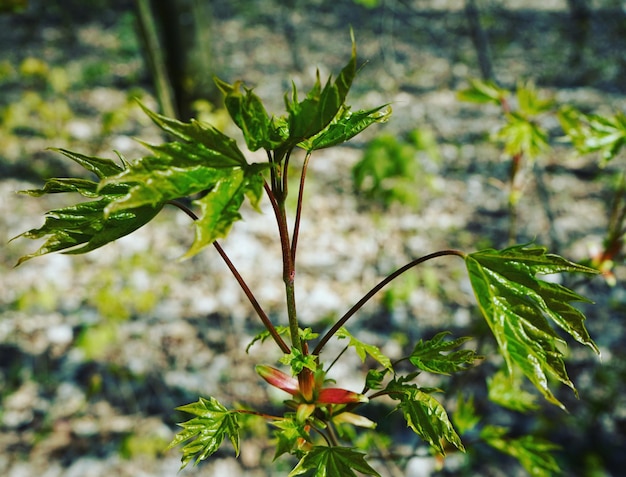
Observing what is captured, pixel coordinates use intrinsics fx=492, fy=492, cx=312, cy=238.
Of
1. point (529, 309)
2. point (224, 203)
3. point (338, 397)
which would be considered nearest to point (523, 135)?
point (529, 309)

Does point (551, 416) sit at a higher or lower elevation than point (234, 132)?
lower

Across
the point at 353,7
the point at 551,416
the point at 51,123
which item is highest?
the point at 353,7

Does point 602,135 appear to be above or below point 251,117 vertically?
below

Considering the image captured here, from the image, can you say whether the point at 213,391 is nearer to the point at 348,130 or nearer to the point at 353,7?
the point at 348,130

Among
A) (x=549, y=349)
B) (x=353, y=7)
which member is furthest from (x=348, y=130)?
(x=353, y=7)

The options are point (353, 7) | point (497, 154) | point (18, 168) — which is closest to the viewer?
point (18, 168)

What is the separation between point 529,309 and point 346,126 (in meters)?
0.40

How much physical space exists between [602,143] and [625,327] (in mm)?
2130

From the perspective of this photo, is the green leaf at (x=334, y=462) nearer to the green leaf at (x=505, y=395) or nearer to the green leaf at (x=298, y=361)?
the green leaf at (x=298, y=361)

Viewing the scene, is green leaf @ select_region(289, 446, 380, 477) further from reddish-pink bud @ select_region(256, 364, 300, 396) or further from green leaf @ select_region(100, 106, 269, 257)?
green leaf @ select_region(100, 106, 269, 257)

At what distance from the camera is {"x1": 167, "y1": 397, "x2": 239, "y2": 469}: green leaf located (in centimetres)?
84

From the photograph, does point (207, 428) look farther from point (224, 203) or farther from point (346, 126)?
point (346, 126)

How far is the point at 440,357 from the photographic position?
902 mm

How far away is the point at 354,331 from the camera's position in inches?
128
